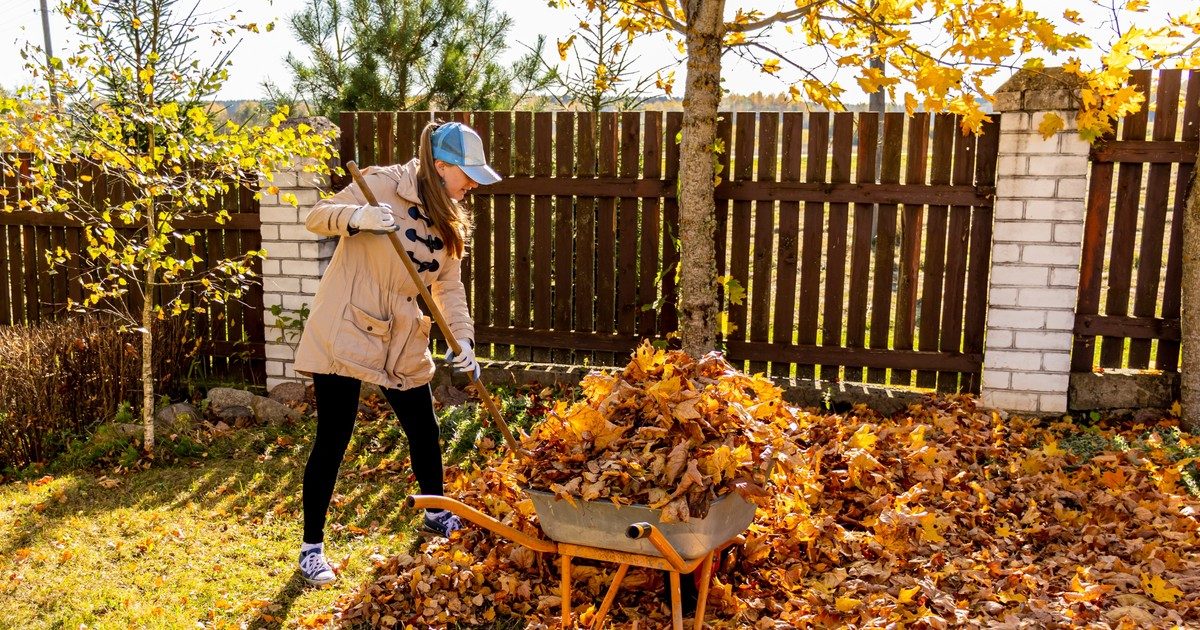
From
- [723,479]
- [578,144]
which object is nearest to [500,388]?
[578,144]

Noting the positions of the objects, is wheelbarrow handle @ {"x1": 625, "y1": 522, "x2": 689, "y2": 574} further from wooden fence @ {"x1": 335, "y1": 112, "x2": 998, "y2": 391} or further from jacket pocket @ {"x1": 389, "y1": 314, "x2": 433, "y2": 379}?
wooden fence @ {"x1": 335, "y1": 112, "x2": 998, "y2": 391}

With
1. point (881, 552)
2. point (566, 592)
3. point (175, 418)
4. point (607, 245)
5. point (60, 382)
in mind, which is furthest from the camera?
point (607, 245)

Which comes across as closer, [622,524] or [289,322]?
[622,524]

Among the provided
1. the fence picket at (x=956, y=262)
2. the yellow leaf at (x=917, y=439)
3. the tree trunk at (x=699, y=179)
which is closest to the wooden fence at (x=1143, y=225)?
the fence picket at (x=956, y=262)

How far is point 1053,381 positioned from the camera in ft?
19.0

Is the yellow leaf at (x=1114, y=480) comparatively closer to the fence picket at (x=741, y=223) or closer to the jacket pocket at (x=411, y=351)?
the fence picket at (x=741, y=223)

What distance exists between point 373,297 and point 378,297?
2 centimetres

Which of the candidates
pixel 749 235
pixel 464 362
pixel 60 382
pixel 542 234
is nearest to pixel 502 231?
pixel 542 234

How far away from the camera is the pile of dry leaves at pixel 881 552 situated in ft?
11.6

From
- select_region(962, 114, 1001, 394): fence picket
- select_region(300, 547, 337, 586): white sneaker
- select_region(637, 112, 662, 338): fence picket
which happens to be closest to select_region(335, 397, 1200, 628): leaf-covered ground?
select_region(300, 547, 337, 586): white sneaker

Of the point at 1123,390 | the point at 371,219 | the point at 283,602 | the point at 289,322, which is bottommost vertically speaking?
the point at 283,602

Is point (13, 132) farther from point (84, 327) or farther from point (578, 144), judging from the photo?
point (578, 144)

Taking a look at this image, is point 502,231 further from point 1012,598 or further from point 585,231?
point 1012,598

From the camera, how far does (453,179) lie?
3.92m
